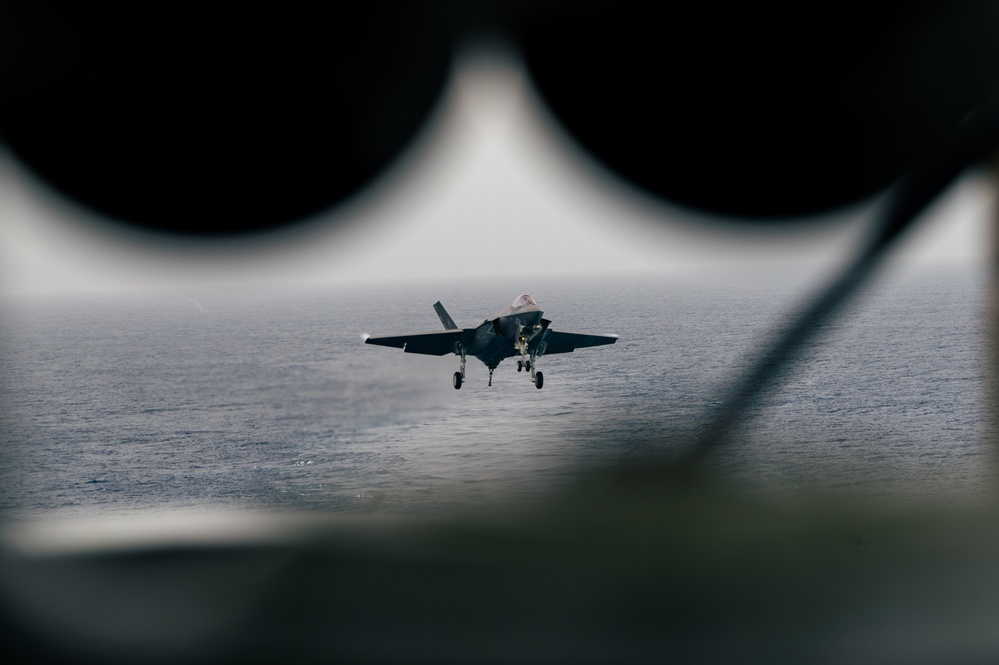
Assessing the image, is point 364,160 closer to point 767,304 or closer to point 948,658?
point 948,658

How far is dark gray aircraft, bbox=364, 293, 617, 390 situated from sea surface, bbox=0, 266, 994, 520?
887 centimetres

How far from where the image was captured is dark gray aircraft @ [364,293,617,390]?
15805mm

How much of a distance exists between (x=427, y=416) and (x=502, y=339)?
61.3m

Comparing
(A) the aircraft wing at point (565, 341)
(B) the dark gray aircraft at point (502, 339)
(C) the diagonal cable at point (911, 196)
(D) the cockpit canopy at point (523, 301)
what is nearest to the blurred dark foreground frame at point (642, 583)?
(C) the diagonal cable at point (911, 196)

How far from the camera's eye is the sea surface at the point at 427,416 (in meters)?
51.1

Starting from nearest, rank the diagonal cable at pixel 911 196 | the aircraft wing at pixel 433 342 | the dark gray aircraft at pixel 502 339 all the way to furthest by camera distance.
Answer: the diagonal cable at pixel 911 196, the dark gray aircraft at pixel 502 339, the aircraft wing at pixel 433 342

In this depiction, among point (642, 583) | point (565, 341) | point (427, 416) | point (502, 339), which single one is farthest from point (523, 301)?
point (427, 416)

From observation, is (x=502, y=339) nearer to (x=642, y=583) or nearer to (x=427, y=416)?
(x=642, y=583)

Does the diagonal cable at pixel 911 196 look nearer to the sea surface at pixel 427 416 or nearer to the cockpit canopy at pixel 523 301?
the cockpit canopy at pixel 523 301

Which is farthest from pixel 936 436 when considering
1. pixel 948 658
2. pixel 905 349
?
pixel 948 658

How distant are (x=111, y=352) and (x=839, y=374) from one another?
95.1 metres

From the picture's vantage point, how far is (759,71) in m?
3.81

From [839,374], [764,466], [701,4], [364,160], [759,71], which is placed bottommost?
[764,466]

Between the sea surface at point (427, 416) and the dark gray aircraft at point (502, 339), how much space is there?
8873 millimetres
